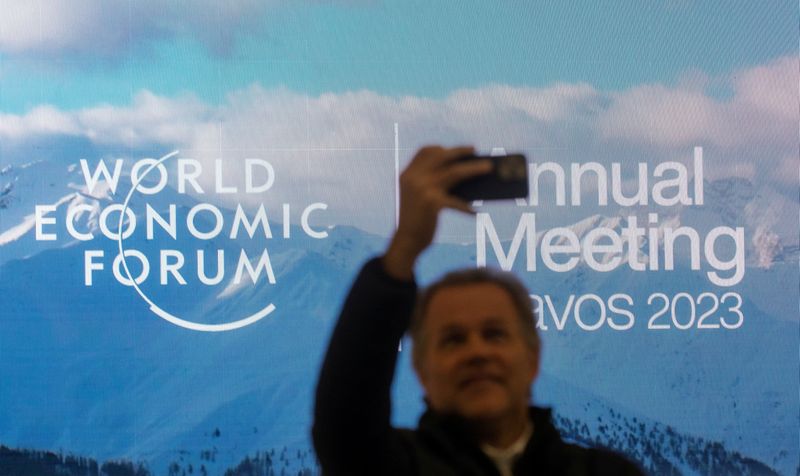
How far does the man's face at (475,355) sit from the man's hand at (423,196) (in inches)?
4.9

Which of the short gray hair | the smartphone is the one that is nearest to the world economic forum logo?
the short gray hair

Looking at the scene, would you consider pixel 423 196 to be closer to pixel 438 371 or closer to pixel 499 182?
pixel 499 182

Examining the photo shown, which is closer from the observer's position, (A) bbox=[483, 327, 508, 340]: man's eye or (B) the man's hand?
(B) the man's hand

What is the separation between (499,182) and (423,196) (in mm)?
91

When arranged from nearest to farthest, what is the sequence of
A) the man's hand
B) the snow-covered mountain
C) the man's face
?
1. the man's hand
2. the man's face
3. the snow-covered mountain

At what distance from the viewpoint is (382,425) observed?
1.09 metres

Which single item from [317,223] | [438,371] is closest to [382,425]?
[438,371]

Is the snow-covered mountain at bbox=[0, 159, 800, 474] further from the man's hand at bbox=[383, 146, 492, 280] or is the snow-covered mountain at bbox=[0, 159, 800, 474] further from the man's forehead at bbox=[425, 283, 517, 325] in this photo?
the man's hand at bbox=[383, 146, 492, 280]

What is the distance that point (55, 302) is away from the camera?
3.43 metres

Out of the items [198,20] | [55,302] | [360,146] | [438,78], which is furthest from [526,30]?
[55,302]

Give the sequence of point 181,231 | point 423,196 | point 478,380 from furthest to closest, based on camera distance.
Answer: point 181,231, point 478,380, point 423,196

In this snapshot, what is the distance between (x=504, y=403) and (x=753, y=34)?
275 cm

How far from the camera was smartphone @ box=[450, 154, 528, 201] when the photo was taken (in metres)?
1.04

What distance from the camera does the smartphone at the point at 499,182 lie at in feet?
3.40
